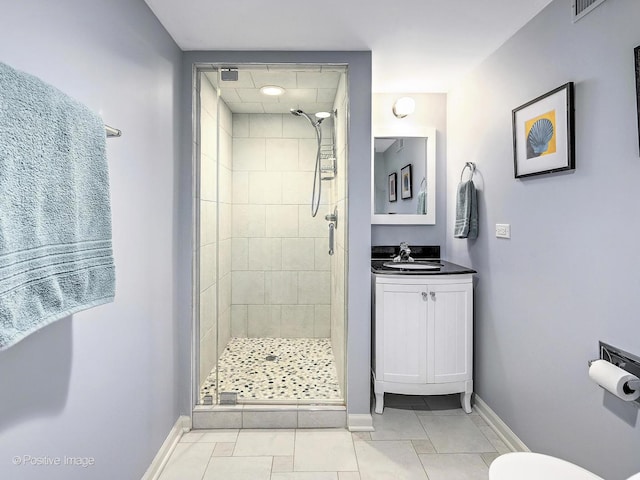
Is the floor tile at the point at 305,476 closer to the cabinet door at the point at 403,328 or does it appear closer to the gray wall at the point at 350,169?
the gray wall at the point at 350,169

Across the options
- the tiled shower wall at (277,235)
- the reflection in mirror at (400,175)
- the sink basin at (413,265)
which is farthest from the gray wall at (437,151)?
the tiled shower wall at (277,235)

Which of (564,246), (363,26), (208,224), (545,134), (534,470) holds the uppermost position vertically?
(363,26)

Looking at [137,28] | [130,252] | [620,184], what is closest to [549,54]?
[620,184]

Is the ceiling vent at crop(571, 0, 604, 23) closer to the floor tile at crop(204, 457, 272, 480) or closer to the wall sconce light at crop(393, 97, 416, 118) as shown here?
the wall sconce light at crop(393, 97, 416, 118)

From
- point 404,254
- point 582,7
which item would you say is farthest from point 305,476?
point 582,7

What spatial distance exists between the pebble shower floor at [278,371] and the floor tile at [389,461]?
38 cm

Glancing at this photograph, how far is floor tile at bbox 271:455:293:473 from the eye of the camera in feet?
6.66

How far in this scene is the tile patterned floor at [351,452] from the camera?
6.58 ft

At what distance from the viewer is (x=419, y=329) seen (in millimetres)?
2521

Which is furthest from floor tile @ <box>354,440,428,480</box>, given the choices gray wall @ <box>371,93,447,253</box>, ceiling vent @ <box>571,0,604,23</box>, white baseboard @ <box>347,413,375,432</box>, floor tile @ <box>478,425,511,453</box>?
ceiling vent @ <box>571,0,604,23</box>

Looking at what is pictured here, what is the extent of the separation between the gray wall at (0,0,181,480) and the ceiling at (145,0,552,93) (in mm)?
255

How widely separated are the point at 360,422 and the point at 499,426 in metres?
0.82

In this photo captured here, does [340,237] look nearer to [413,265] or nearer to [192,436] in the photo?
[413,265]

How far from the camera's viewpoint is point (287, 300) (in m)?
3.05
